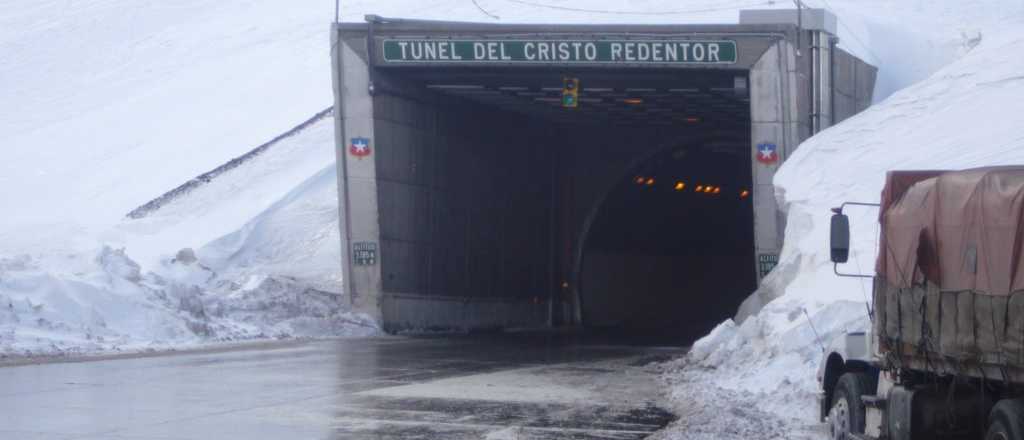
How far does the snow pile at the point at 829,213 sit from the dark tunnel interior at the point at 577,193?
467 cm

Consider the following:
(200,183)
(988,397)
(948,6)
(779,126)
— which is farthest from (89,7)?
(988,397)

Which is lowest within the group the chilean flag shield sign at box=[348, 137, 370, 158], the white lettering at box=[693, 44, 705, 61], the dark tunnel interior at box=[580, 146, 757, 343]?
the dark tunnel interior at box=[580, 146, 757, 343]

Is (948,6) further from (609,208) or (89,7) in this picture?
(89,7)

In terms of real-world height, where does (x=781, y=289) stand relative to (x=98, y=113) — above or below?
below

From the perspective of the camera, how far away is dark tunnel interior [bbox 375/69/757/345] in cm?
3562

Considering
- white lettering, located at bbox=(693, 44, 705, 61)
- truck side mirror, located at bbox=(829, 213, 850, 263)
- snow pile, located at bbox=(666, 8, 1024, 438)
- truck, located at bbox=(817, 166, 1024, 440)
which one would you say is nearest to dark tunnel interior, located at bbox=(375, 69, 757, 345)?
white lettering, located at bbox=(693, 44, 705, 61)

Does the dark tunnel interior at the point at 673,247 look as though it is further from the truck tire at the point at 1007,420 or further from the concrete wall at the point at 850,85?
the truck tire at the point at 1007,420

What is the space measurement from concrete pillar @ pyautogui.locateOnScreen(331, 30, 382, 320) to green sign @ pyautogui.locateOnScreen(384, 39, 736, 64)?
1502 mm

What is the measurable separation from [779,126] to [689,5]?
756 inches

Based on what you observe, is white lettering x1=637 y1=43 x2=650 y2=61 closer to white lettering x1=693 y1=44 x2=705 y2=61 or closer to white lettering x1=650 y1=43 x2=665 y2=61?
white lettering x1=650 y1=43 x2=665 y2=61

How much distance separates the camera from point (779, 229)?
106 ft

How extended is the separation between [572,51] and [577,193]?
17.6m

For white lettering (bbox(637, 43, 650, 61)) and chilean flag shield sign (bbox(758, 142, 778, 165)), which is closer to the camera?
white lettering (bbox(637, 43, 650, 61))

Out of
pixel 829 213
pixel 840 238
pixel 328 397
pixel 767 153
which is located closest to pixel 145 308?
pixel 328 397
